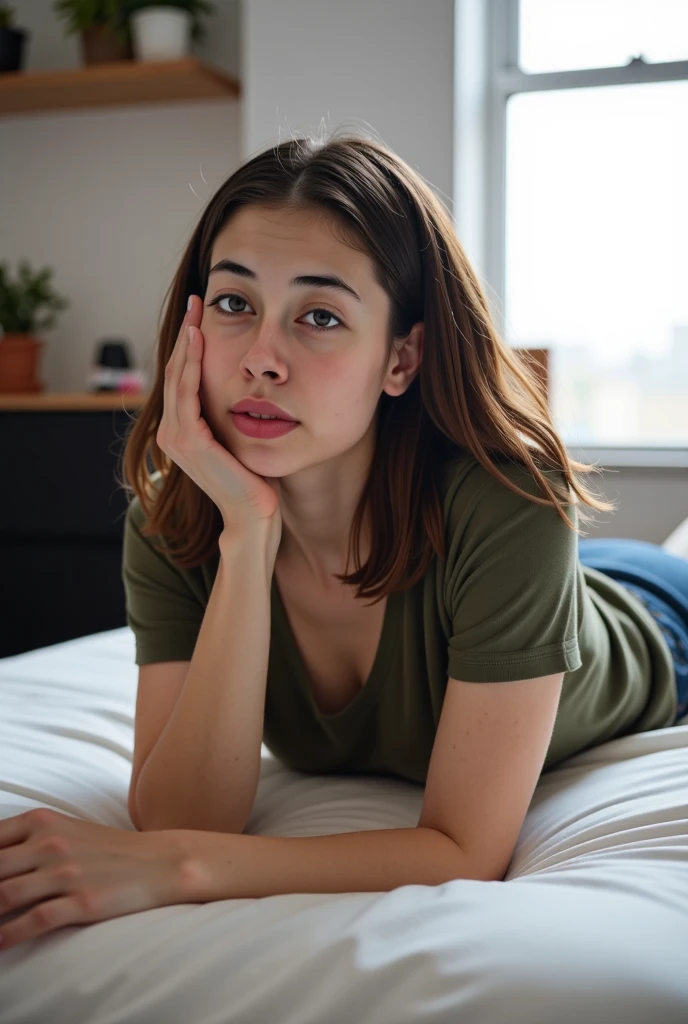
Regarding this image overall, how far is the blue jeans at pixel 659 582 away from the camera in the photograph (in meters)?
1.48

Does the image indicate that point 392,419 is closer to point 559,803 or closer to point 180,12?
point 559,803

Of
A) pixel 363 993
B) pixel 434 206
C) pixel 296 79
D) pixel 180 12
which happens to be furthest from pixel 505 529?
pixel 180 12

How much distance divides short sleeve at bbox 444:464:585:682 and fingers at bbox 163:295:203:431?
0.36 meters

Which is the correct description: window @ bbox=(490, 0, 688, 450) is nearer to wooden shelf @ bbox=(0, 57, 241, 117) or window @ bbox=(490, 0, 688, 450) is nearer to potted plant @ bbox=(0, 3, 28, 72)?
wooden shelf @ bbox=(0, 57, 241, 117)

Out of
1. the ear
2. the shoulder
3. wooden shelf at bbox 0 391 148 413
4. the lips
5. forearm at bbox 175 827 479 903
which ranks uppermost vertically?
the ear

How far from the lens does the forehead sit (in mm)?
1094

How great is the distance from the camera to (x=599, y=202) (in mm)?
3225

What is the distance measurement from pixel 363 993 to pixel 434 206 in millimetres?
823

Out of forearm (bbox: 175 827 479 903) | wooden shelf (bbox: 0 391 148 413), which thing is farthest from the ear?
wooden shelf (bbox: 0 391 148 413)

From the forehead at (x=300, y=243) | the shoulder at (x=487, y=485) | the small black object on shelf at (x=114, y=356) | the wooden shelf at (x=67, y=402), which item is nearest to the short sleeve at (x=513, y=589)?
the shoulder at (x=487, y=485)

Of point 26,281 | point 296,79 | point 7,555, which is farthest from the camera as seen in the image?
point 26,281

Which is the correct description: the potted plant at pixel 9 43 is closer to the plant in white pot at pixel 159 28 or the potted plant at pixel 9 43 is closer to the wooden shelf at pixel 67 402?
the plant in white pot at pixel 159 28

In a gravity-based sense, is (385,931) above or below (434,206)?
below

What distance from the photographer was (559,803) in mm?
1166
